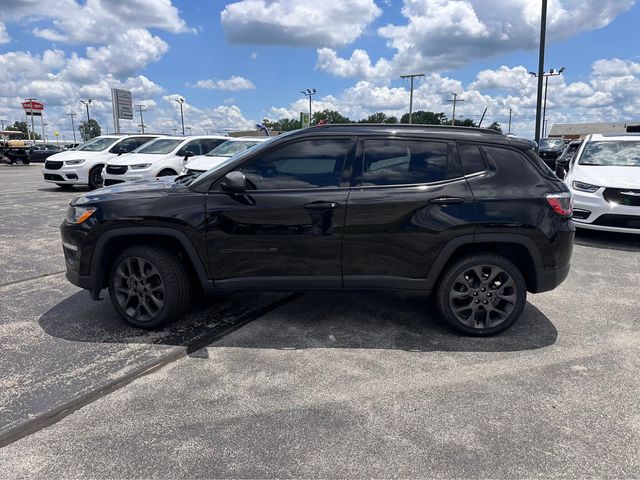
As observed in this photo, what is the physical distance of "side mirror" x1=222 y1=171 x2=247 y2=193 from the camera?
3521mm

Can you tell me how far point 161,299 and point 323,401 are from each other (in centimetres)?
174

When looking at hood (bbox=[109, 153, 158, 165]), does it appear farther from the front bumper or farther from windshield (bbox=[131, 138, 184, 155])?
the front bumper

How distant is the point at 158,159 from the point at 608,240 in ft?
33.8

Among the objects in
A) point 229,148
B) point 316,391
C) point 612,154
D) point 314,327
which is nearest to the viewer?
point 316,391

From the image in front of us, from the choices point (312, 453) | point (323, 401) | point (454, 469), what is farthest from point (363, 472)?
point (323, 401)

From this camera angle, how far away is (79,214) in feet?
12.7

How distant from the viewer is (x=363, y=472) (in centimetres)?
229

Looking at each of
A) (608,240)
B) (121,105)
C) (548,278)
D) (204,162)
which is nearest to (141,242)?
(548,278)

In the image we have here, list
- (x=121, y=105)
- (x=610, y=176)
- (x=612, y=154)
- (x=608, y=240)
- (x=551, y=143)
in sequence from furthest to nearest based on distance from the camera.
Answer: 1. (x=121, y=105)
2. (x=551, y=143)
3. (x=612, y=154)
4. (x=608, y=240)
5. (x=610, y=176)

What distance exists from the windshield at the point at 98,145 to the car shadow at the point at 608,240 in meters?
13.5

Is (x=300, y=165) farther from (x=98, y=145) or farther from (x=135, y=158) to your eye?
(x=98, y=145)

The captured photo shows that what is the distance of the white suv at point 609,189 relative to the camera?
22.3ft

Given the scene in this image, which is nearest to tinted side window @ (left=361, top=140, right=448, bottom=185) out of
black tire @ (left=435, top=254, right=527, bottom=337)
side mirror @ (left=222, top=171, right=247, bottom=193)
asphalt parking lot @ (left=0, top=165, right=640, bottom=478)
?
black tire @ (left=435, top=254, right=527, bottom=337)

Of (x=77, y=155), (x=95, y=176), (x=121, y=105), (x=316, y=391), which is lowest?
(x=316, y=391)
